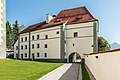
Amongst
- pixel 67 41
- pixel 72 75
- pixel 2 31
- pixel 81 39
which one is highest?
pixel 2 31

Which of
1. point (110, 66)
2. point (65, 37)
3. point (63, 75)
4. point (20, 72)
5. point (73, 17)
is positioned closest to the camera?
point (110, 66)

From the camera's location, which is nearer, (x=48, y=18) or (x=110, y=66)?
(x=110, y=66)

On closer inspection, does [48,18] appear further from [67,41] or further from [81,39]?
[81,39]

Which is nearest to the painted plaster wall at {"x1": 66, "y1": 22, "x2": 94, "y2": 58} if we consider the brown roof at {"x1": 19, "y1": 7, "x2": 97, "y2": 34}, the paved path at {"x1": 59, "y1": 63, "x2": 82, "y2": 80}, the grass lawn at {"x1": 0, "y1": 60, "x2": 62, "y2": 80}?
the brown roof at {"x1": 19, "y1": 7, "x2": 97, "y2": 34}

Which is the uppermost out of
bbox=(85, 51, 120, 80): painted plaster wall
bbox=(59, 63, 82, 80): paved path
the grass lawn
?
bbox=(85, 51, 120, 80): painted plaster wall

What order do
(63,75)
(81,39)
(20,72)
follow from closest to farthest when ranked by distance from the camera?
1. (63,75)
2. (20,72)
3. (81,39)

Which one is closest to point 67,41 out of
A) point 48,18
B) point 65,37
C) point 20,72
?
point 65,37

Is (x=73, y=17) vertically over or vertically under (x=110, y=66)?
over

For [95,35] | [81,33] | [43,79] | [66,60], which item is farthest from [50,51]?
[43,79]

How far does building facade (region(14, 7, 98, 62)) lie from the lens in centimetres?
3544

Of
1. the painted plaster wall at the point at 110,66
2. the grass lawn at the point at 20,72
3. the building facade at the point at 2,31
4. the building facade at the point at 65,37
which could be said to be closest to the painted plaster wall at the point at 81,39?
the building facade at the point at 65,37

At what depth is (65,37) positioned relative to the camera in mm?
37812

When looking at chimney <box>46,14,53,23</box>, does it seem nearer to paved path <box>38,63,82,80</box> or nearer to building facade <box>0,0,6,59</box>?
building facade <box>0,0,6,59</box>

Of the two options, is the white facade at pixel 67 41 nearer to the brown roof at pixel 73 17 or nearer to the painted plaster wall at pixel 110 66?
the brown roof at pixel 73 17
